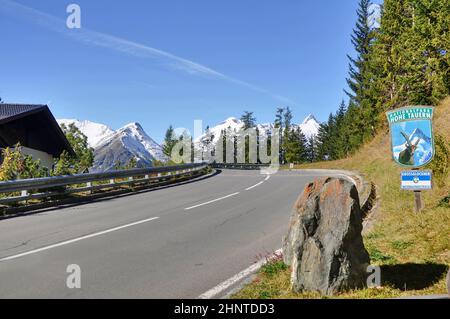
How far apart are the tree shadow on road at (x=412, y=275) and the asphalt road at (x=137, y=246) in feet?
6.97

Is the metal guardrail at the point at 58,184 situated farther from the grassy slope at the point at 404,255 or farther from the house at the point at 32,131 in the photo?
the grassy slope at the point at 404,255

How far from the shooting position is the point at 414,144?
363 inches

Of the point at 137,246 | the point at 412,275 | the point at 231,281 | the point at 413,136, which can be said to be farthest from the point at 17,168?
the point at 412,275

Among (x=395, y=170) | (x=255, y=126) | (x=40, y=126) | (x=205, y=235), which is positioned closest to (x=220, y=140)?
(x=255, y=126)

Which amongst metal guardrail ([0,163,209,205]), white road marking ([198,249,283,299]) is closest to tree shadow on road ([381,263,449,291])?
white road marking ([198,249,283,299])

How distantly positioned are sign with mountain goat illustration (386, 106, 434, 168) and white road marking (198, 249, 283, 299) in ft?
14.7

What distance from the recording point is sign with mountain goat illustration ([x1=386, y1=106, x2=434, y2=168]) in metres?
9.05

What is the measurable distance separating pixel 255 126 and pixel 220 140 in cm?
1135

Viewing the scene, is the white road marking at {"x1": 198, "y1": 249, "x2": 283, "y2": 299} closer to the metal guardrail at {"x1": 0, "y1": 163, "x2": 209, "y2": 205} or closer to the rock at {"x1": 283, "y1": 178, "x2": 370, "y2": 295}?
the rock at {"x1": 283, "y1": 178, "x2": 370, "y2": 295}

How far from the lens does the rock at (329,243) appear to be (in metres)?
4.95

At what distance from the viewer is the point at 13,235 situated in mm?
9070

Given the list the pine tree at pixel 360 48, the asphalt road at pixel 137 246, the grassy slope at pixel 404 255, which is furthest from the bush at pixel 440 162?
the pine tree at pixel 360 48
